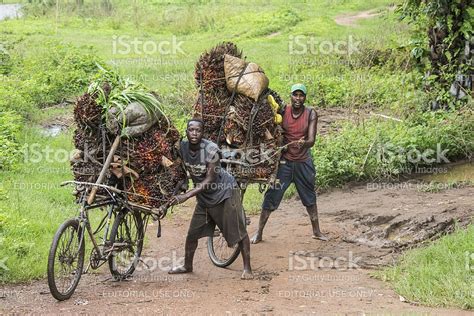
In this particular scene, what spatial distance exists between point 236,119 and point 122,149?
5.75 feet

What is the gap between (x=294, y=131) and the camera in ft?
28.5

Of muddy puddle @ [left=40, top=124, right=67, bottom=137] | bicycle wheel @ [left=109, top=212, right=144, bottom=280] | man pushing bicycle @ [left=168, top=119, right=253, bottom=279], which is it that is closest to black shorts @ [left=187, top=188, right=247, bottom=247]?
man pushing bicycle @ [left=168, top=119, right=253, bottom=279]

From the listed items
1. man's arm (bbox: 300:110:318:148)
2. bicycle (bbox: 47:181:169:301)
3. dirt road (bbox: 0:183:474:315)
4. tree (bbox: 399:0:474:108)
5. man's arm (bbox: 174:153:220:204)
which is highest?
tree (bbox: 399:0:474:108)

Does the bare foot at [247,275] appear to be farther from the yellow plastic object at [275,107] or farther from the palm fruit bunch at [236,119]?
the yellow plastic object at [275,107]

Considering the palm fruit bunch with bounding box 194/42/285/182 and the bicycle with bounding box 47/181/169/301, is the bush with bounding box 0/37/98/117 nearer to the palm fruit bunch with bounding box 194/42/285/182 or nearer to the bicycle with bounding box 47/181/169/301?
the palm fruit bunch with bounding box 194/42/285/182

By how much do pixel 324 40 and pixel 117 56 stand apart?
22.9ft

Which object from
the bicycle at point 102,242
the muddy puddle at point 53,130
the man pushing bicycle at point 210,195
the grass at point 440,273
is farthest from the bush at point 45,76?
the grass at point 440,273

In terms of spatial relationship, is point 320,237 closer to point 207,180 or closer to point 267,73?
point 207,180

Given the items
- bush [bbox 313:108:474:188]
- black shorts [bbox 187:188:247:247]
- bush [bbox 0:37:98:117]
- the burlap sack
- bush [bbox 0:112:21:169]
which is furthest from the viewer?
bush [bbox 0:37:98:117]

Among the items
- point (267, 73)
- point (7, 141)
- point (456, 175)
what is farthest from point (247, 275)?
point (267, 73)

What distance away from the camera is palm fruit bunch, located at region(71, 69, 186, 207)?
23.0 ft

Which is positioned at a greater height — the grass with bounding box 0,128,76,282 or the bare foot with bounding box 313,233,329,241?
the grass with bounding box 0,128,76,282

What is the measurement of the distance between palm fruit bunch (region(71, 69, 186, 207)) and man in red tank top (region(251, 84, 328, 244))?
1997mm

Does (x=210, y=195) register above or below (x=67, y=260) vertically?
above
